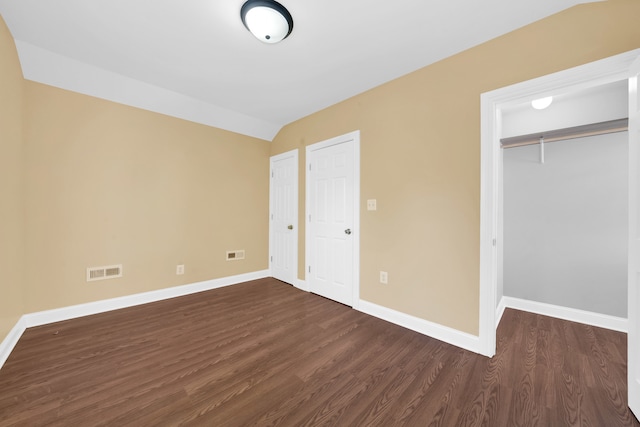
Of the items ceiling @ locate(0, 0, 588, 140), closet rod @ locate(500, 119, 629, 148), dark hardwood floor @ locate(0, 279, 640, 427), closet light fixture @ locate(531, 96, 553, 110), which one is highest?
ceiling @ locate(0, 0, 588, 140)

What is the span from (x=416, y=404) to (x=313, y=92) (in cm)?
311

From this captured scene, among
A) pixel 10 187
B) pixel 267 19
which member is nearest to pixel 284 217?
pixel 267 19

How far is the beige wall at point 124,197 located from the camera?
2416mm

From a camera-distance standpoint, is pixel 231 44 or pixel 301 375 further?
pixel 231 44

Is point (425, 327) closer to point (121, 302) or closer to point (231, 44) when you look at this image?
point (231, 44)

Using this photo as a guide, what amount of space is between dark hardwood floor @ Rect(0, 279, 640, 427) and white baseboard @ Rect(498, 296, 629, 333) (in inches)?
5.2

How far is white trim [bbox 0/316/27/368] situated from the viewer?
1.82 meters

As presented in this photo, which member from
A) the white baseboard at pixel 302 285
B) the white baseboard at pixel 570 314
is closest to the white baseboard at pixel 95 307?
the white baseboard at pixel 302 285

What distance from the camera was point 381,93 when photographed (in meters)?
2.70

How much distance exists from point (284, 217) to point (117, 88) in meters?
2.61

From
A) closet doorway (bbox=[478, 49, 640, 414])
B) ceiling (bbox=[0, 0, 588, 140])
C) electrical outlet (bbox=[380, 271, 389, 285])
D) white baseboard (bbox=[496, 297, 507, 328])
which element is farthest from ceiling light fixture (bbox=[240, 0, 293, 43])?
white baseboard (bbox=[496, 297, 507, 328])

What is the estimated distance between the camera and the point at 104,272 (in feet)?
8.97

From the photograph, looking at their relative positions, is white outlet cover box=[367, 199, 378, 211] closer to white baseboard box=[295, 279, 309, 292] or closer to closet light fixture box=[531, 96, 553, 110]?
white baseboard box=[295, 279, 309, 292]

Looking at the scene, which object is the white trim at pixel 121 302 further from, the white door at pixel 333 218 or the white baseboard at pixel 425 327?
the white baseboard at pixel 425 327
